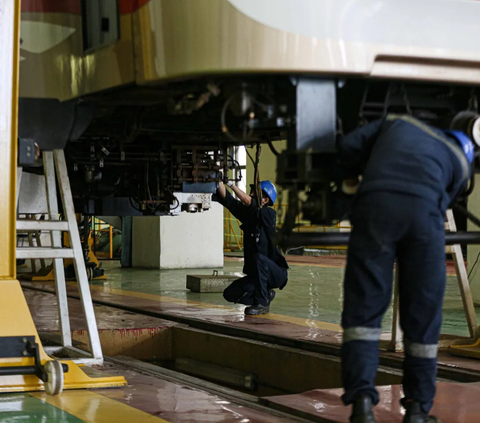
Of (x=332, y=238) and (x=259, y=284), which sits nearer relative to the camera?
(x=332, y=238)

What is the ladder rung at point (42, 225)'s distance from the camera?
443 centimetres

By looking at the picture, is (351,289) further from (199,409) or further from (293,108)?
(199,409)

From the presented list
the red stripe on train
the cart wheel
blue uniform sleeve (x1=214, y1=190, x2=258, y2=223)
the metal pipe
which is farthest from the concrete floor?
the red stripe on train

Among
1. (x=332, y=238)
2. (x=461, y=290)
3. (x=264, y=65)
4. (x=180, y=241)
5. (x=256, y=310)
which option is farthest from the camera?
(x=180, y=241)

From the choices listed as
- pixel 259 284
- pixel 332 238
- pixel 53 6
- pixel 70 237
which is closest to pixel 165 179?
pixel 70 237

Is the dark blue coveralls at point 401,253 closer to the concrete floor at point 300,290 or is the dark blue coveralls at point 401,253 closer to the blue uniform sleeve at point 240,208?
the concrete floor at point 300,290

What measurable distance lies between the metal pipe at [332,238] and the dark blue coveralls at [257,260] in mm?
4434

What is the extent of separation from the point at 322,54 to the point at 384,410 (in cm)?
177

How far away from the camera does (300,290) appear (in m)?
10.7

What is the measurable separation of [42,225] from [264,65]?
81.4 inches

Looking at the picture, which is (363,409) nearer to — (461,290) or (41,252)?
(41,252)

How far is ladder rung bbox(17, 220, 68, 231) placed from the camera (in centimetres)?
443

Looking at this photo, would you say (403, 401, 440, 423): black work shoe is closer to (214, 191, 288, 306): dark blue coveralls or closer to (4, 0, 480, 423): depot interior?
(4, 0, 480, 423): depot interior

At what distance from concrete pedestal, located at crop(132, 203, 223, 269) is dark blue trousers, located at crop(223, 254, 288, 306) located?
23.8 feet
